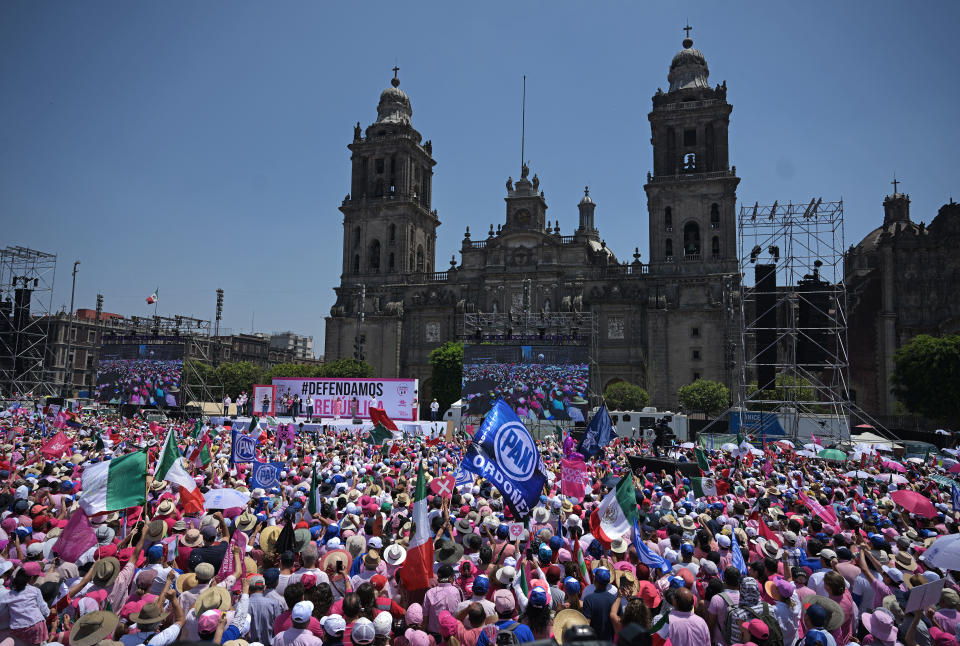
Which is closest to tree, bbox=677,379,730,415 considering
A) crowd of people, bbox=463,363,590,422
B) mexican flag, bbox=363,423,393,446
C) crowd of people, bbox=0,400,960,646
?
crowd of people, bbox=463,363,590,422

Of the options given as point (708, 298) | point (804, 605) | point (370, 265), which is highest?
point (370, 265)

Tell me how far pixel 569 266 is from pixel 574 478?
50.2 m

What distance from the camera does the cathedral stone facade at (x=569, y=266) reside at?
55.3m

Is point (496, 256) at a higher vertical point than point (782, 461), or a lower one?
higher

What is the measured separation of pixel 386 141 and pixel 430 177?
7341 mm

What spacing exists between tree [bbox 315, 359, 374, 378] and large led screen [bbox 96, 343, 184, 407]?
14725 mm

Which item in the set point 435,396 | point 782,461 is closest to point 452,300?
point 435,396

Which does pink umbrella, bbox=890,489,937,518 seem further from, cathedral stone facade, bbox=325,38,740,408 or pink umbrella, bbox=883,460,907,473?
cathedral stone facade, bbox=325,38,740,408

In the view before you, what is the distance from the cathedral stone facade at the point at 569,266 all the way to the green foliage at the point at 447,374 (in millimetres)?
5990

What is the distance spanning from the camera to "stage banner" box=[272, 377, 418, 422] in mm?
42531

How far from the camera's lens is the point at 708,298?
181 feet

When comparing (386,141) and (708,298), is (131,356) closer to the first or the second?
(386,141)

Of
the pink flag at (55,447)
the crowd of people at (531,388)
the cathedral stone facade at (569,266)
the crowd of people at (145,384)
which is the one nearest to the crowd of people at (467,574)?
the pink flag at (55,447)

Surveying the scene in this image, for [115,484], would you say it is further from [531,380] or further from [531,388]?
[531,380]
